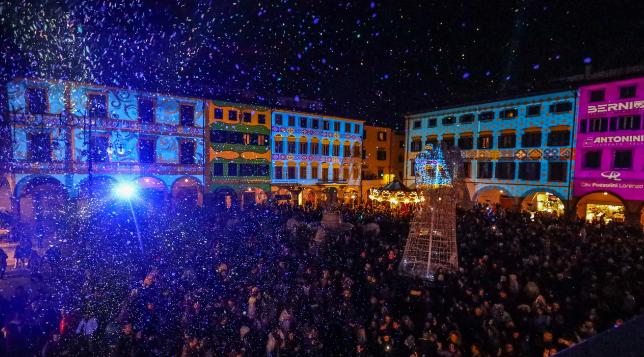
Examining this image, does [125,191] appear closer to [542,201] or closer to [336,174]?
[336,174]

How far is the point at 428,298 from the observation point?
868 cm

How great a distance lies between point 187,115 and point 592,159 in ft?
88.0

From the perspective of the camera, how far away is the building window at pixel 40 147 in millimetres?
20969

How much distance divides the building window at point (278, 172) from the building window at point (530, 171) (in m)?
18.5

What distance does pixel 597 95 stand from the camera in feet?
68.6

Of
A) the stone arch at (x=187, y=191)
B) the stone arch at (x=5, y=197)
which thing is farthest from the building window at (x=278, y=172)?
the stone arch at (x=5, y=197)

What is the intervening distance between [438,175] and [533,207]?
18.2 metres

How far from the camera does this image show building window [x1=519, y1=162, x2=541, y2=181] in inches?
951

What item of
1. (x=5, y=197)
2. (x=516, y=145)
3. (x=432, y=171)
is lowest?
(x=5, y=197)

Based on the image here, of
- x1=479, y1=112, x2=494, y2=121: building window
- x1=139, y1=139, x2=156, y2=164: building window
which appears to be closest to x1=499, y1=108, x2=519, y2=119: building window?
x1=479, y1=112, x2=494, y2=121: building window

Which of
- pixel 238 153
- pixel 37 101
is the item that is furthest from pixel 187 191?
pixel 37 101

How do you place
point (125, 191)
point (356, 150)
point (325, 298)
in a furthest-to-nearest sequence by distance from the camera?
point (356, 150) < point (125, 191) < point (325, 298)

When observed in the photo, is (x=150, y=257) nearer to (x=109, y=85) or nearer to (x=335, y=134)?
(x=109, y=85)

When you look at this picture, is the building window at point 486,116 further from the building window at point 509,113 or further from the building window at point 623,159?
the building window at point 623,159
